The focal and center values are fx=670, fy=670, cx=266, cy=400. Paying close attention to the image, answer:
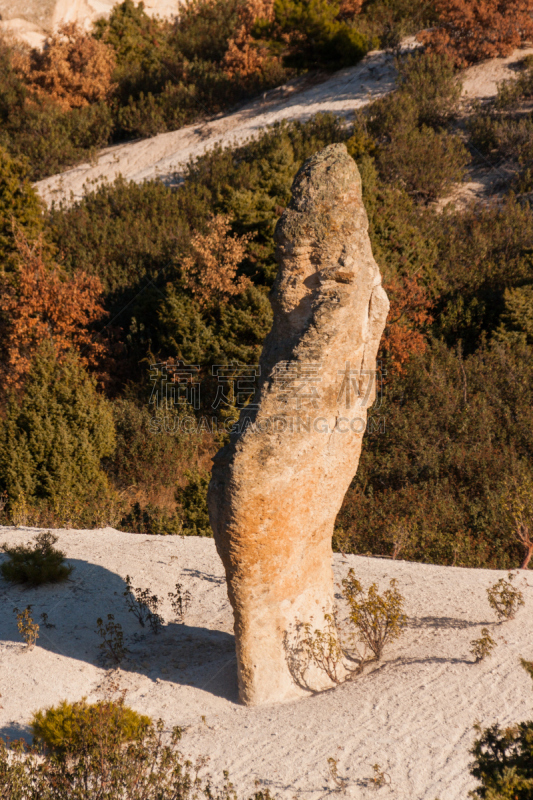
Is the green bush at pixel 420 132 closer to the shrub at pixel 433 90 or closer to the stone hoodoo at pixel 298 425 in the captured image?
the shrub at pixel 433 90

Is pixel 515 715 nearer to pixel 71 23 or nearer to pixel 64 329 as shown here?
pixel 64 329

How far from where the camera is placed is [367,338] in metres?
5.13

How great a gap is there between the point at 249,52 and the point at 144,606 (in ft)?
84.6

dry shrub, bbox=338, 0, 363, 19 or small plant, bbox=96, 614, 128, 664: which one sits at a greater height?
dry shrub, bbox=338, 0, 363, 19

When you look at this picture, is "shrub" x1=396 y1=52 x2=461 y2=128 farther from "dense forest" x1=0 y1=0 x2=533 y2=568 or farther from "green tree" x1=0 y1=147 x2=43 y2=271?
"green tree" x1=0 y1=147 x2=43 y2=271

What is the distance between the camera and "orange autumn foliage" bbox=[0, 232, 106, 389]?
14.5m

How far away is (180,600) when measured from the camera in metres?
6.85

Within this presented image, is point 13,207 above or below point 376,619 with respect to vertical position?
above

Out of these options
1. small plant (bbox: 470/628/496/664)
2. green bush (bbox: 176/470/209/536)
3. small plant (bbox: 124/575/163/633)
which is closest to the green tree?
green bush (bbox: 176/470/209/536)

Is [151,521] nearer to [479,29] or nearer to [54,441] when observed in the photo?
[54,441]

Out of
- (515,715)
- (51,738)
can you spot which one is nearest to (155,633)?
(51,738)

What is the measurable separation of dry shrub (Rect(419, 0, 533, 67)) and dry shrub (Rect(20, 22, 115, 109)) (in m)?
13.3

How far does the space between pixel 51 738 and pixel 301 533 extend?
87.4 inches

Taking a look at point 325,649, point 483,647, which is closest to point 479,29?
point 483,647
